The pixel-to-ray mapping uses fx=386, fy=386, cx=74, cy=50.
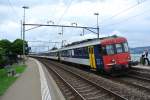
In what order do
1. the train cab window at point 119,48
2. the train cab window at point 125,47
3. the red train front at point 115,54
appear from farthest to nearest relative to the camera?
the train cab window at point 125,47
the train cab window at point 119,48
the red train front at point 115,54

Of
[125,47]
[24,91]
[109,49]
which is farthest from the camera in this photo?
[125,47]

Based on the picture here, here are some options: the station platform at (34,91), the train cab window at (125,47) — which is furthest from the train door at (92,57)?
the station platform at (34,91)

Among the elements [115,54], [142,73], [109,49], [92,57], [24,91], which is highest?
[109,49]

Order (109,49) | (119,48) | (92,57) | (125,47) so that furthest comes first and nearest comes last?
(92,57)
(125,47)
(119,48)
(109,49)

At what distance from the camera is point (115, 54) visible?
28.4 meters

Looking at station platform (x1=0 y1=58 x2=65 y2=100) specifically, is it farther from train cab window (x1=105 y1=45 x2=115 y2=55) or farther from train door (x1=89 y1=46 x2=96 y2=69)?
train door (x1=89 y1=46 x2=96 y2=69)

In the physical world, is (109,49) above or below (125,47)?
below

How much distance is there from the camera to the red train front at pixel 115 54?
1089 inches

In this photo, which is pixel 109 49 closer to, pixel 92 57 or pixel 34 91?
pixel 92 57

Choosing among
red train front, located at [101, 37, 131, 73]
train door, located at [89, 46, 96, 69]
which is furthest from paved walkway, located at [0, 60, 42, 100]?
train door, located at [89, 46, 96, 69]

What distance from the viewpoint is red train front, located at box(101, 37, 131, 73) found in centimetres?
2767

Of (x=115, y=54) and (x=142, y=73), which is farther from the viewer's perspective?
(x=115, y=54)

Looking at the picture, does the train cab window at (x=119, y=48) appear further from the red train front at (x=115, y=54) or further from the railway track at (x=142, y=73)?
the railway track at (x=142, y=73)

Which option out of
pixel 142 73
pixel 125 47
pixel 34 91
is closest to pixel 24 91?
pixel 34 91
